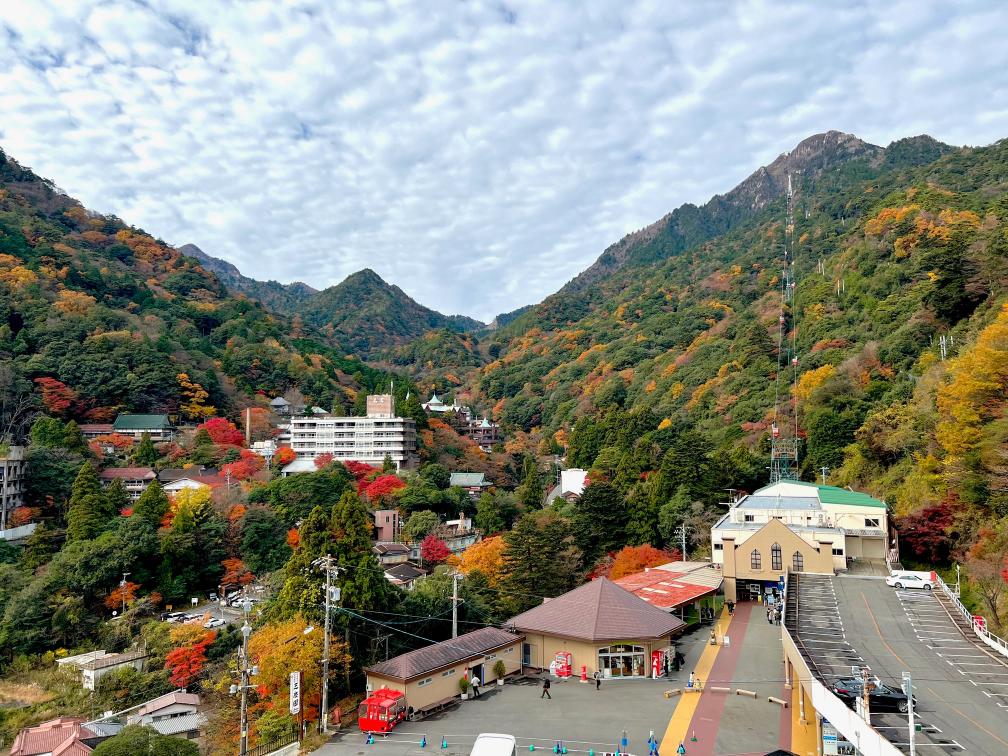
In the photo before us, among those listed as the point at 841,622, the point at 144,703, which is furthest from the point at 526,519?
the point at 144,703

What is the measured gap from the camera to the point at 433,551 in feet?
135

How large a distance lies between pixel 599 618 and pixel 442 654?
5.34 metres

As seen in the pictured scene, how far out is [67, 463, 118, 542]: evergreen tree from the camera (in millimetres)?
37000

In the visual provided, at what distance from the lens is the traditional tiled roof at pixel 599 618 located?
20672 mm

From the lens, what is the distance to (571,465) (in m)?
56.9

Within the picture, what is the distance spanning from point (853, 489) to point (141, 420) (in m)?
52.9

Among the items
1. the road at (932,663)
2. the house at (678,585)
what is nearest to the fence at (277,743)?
the house at (678,585)

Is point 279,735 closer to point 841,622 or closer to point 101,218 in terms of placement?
point 841,622

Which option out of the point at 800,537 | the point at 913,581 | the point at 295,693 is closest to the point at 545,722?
the point at 295,693

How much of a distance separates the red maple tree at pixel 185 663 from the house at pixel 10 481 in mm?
19534

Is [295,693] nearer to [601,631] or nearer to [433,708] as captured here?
[433,708]

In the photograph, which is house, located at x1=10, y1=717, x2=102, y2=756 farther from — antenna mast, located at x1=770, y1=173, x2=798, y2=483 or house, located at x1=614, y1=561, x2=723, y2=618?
antenna mast, located at x1=770, y1=173, x2=798, y2=483

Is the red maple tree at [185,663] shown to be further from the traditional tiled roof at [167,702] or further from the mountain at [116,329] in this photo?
the mountain at [116,329]

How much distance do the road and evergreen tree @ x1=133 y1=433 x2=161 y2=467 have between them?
4707cm
